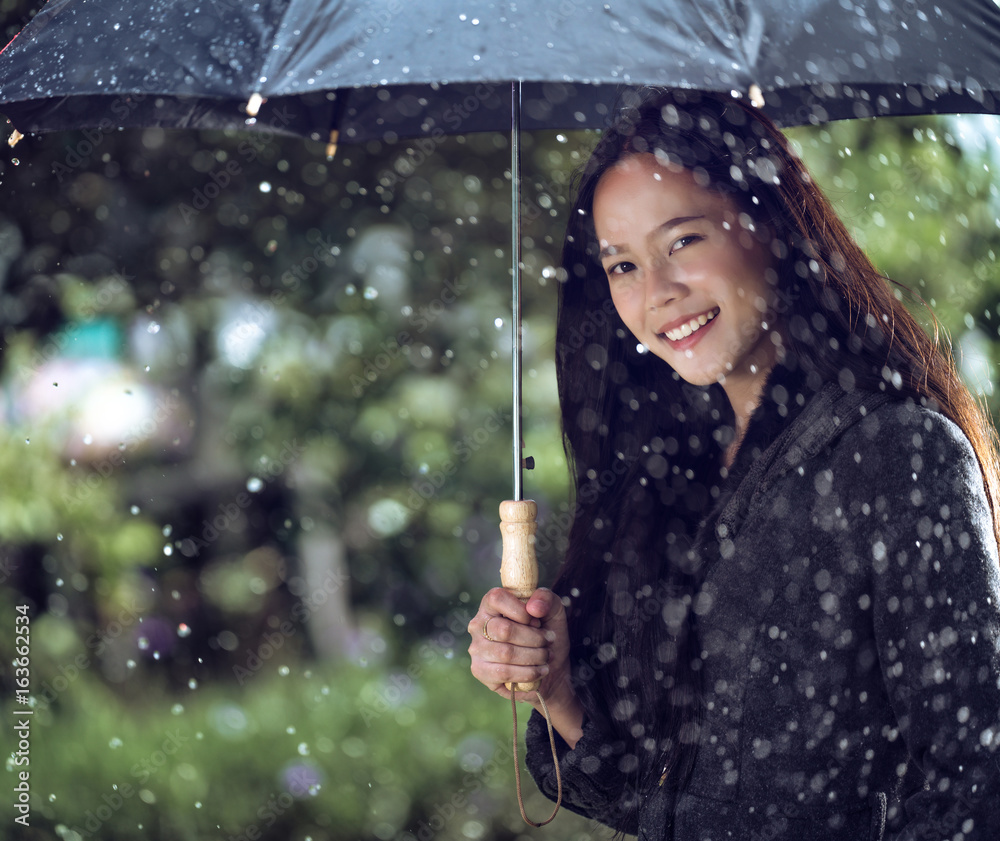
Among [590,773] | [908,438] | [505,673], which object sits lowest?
[590,773]

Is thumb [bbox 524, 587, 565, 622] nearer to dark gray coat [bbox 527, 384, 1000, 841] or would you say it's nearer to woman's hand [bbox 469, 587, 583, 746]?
woman's hand [bbox 469, 587, 583, 746]

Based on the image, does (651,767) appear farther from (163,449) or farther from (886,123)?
(163,449)

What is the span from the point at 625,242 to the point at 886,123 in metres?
3.46

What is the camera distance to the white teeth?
181 centimetres

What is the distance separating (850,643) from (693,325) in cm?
64

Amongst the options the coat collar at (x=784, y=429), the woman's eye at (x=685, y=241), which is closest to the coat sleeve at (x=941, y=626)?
the coat collar at (x=784, y=429)

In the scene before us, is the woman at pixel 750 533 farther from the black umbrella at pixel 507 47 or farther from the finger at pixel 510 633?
the black umbrella at pixel 507 47

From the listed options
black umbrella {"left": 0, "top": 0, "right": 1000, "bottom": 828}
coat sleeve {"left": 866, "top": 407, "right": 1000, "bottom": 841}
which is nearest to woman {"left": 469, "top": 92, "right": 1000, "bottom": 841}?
coat sleeve {"left": 866, "top": 407, "right": 1000, "bottom": 841}

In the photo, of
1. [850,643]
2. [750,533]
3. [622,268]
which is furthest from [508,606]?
[622,268]

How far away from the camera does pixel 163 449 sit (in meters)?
6.11

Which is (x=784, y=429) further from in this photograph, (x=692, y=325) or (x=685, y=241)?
(x=685, y=241)

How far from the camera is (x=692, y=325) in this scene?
1814mm

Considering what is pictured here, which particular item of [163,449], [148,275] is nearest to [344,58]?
[148,275]

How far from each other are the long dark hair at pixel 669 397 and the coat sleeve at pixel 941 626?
17 cm
